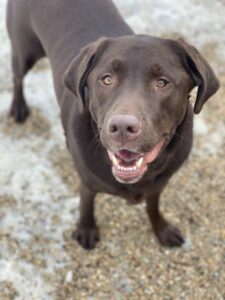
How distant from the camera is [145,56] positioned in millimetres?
2590

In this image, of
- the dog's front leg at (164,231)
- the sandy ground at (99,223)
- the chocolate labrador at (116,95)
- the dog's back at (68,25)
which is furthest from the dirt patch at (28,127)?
the dog's front leg at (164,231)

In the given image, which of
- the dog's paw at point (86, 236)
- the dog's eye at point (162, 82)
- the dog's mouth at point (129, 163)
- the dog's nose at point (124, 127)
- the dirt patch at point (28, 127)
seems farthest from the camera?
the dirt patch at point (28, 127)

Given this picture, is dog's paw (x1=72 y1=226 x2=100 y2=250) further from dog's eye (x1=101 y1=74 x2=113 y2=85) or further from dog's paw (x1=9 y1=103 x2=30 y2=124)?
dog's eye (x1=101 y1=74 x2=113 y2=85)

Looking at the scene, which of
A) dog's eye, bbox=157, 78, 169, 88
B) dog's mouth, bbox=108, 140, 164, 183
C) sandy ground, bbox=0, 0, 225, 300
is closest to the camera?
dog's eye, bbox=157, 78, 169, 88

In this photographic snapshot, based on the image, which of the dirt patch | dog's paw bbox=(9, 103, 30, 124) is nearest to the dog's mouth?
the dirt patch

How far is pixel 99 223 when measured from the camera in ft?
12.6

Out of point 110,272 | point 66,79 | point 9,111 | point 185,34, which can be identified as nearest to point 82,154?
point 66,79

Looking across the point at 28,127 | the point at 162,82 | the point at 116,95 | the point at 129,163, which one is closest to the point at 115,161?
the point at 129,163

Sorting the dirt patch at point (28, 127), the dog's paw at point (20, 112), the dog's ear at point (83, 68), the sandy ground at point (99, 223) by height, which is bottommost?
the sandy ground at point (99, 223)

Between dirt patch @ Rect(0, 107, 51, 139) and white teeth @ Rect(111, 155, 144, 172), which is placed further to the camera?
dirt patch @ Rect(0, 107, 51, 139)

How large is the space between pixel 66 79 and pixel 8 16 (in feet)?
4.46

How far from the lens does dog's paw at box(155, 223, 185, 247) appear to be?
3715 millimetres

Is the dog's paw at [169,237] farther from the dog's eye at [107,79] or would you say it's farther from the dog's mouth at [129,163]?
the dog's eye at [107,79]

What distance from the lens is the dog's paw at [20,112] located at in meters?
4.37
